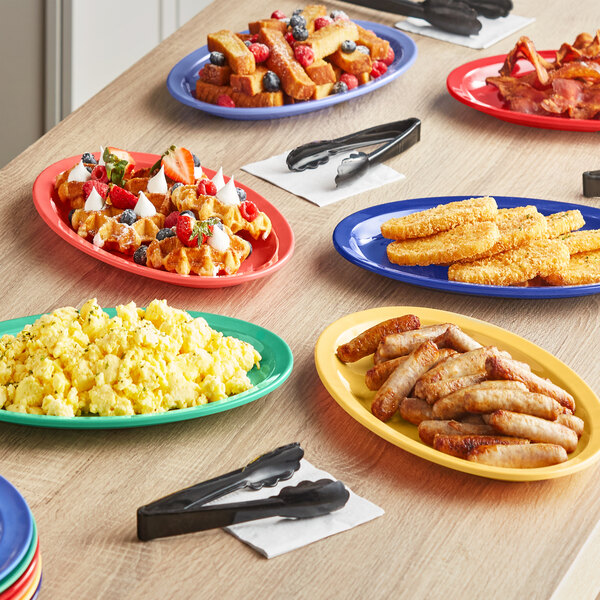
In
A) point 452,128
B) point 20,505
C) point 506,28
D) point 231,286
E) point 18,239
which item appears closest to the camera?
point 20,505

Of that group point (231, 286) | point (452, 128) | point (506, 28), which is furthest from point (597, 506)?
point (506, 28)

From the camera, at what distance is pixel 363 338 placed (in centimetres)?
147

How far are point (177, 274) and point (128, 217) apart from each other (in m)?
0.18

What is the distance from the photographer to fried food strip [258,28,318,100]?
2.32m

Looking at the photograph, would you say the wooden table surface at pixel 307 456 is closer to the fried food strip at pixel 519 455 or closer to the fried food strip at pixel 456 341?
the fried food strip at pixel 519 455

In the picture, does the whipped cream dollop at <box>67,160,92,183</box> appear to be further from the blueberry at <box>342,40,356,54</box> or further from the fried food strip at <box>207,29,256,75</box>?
the blueberry at <box>342,40,356,54</box>

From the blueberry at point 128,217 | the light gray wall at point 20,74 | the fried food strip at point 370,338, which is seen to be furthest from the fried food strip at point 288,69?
the light gray wall at point 20,74

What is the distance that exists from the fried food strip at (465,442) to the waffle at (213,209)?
70 cm

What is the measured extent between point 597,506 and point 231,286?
0.78 metres

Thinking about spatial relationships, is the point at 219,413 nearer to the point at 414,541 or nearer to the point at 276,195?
the point at 414,541

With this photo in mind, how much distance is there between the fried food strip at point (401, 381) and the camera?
133 centimetres

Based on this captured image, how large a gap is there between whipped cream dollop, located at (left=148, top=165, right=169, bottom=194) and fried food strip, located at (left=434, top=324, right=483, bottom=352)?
0.70 metres

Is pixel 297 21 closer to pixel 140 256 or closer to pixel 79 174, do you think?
pixel 79 174

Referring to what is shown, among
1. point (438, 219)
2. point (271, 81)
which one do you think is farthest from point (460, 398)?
point (271, 81)
